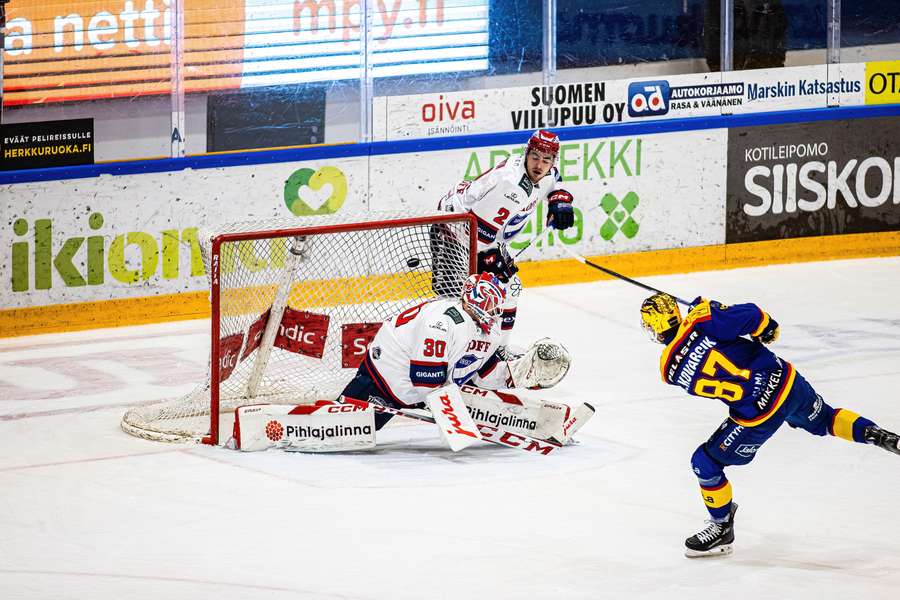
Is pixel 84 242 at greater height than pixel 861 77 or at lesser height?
lesser

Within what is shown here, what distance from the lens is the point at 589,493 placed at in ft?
20.4

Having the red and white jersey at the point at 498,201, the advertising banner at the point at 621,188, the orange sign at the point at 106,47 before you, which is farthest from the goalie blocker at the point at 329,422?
the advertising banner at the point at 621,188

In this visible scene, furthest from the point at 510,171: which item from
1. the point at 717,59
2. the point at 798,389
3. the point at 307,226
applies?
the point at 717,59

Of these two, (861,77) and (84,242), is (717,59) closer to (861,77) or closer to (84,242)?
(861,77)

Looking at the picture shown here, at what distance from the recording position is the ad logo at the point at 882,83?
11266 mm

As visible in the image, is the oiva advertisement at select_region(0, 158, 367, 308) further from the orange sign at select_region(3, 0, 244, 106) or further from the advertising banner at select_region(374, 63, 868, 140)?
the advertising banner at select_region(374, 63, 868, 140)

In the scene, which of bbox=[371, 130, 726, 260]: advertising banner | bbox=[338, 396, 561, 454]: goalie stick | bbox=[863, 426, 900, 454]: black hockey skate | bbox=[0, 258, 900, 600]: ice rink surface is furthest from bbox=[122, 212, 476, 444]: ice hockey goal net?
bbox=[863, 426, 900, 454]: black hockey skate

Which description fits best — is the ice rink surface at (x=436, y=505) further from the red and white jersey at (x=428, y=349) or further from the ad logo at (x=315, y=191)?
the ad logo at (x=315, y=191)

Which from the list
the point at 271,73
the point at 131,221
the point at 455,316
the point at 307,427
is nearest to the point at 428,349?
the point at 455,316

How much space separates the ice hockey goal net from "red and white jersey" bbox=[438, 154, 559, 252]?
0.46 ft

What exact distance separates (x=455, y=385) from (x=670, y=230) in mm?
4369

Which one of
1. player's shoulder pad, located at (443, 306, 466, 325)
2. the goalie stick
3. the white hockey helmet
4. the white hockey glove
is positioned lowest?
the goalie stick

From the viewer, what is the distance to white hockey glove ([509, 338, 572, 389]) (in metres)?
7.09

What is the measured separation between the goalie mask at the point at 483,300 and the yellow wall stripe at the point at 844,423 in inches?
62.4
